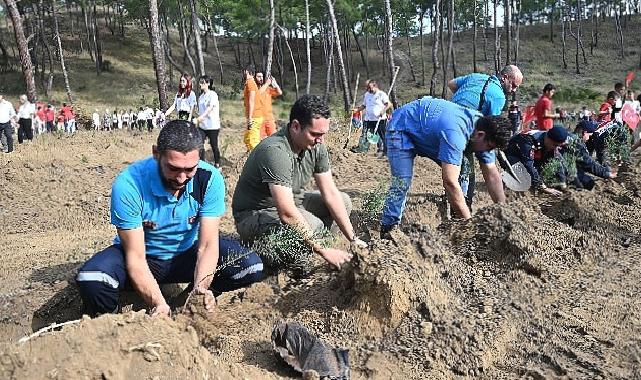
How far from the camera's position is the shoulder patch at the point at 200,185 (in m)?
3.37

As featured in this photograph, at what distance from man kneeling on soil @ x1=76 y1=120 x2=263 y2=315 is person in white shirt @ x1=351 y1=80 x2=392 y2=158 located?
6938 mm

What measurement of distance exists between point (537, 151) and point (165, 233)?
4.46 m

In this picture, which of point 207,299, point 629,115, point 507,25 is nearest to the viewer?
point 207,299

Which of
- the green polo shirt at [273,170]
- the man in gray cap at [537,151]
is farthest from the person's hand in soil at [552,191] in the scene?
the green polo shirt at [273,170]

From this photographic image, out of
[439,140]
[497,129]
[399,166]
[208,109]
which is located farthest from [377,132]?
[497,129]

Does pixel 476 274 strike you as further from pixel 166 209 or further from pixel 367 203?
pixel 166 209

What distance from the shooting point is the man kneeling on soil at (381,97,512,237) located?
4.20 m

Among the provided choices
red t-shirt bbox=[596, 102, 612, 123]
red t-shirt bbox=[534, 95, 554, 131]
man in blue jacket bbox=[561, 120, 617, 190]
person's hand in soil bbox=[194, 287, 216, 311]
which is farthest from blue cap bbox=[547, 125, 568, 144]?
person's hand in soil bbox=[194, 287, 216, 311]

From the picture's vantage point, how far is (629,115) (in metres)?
10.2

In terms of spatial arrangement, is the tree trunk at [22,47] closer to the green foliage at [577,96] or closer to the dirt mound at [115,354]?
the dirt mound at [115,354]

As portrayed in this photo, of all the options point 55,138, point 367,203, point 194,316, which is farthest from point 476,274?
point 55,138

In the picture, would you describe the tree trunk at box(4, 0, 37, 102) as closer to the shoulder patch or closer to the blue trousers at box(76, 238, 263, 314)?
the blue trousers at box(76, 238, 263, 314)

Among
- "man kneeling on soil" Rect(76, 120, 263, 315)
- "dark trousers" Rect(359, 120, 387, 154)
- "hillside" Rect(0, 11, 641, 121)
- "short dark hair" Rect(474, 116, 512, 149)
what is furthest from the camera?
"hillside" Rect(0, 11, 641, 121)

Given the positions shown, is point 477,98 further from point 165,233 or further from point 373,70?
point 373,70
